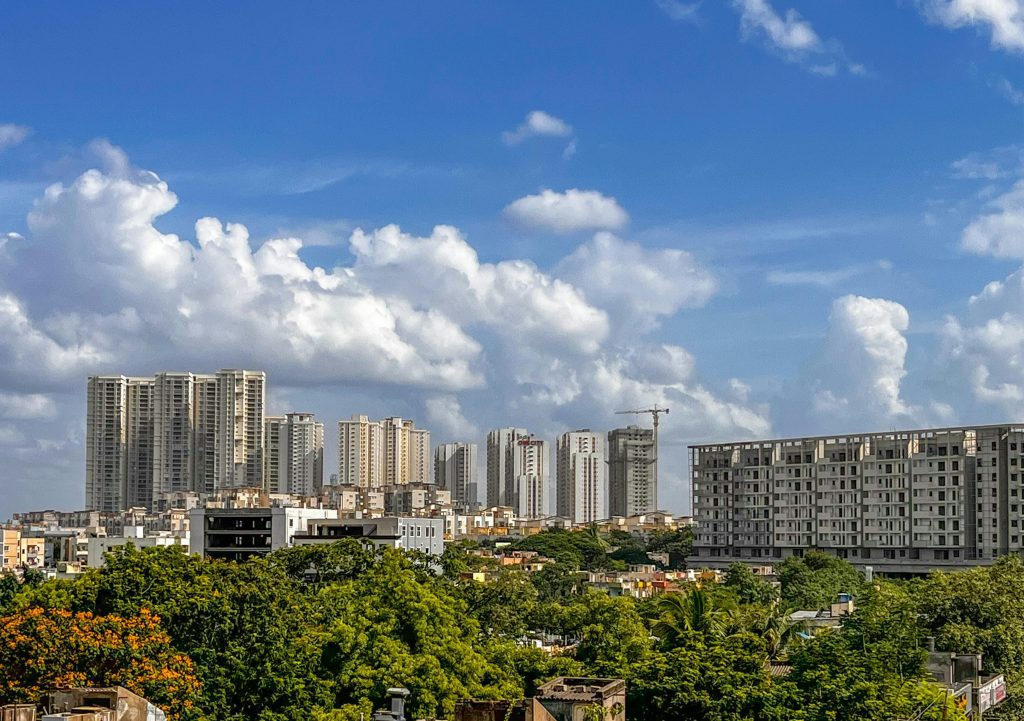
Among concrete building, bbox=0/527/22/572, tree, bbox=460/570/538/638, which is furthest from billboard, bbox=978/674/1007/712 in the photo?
concrete building, bbox=0/527/22/572

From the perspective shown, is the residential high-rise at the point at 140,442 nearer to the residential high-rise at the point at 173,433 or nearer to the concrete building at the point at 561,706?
the residential high-rise at the point at 173,433

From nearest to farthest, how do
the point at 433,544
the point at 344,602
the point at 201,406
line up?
the point at 344,602 < the point at 433,544 < the point at 201,406

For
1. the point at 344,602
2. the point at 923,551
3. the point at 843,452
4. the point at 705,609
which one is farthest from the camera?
the point at 843,452

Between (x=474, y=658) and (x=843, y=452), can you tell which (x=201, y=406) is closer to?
(x=843, y=452)

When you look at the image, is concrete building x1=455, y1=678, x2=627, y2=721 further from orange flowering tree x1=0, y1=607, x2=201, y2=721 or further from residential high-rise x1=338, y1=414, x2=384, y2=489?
residential high-rise x1=338, y1=414, x2=384, y2=489

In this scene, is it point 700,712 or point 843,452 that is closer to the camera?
point 700,712

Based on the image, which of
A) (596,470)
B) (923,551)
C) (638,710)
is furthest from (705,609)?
(596,470)

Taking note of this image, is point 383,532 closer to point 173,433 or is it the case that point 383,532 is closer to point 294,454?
point 173,433

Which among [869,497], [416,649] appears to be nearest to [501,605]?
[416,649]
